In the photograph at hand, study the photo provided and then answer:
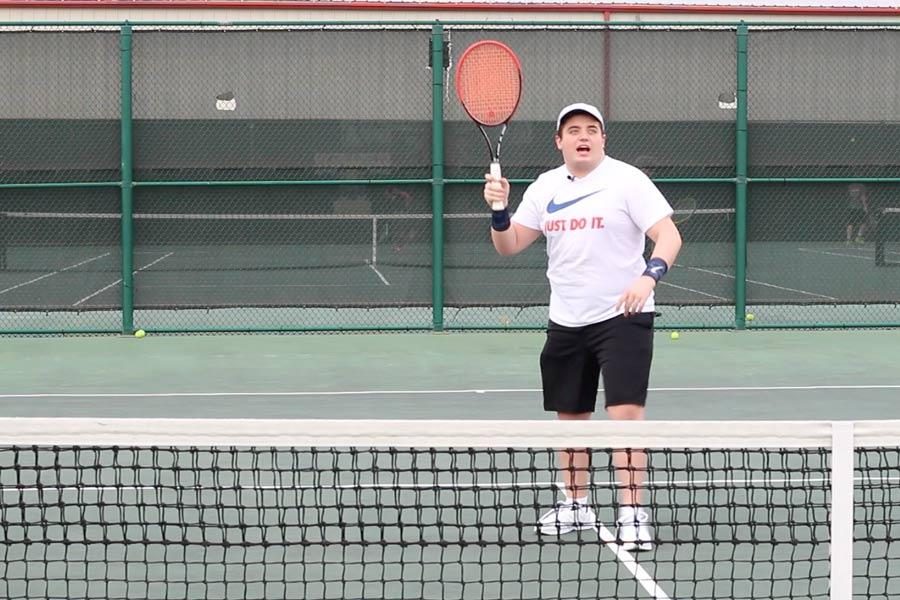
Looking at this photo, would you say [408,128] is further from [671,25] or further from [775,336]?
[775,336]

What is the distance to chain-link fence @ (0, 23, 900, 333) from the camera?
467 inches

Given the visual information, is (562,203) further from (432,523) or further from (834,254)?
(834,254)

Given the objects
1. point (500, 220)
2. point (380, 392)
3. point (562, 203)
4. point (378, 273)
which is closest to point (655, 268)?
point (562, 203)

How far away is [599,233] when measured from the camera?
205 inches

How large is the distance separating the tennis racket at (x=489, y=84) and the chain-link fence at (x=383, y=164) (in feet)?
18.4

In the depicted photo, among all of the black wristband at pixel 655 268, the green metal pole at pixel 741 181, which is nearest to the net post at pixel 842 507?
the black wristband at pixel 655 268

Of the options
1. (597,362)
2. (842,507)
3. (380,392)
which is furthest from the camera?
(380,392)

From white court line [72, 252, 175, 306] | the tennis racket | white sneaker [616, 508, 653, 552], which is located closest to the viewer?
white sneaker [616, 508, 653, 552]

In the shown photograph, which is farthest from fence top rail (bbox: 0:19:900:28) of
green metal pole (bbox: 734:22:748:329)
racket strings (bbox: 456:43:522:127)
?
racket strings (bbox: 456:43:522:127)

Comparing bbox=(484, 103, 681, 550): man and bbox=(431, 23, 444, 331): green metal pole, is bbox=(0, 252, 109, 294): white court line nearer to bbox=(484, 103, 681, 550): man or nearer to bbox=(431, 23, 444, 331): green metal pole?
bbox=(431, 23, 444, 331): green metal pole

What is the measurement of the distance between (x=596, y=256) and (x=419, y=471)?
0.92 metres

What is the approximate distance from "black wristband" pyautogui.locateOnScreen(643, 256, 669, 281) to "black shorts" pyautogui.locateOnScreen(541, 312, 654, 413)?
0.24m

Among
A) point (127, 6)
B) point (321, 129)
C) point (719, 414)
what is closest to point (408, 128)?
point (321, 129)

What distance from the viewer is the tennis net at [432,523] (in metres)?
3.75
